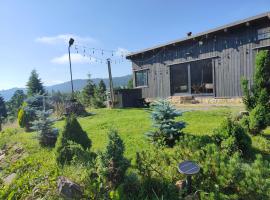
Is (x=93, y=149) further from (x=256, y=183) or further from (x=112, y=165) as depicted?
(x=256, y=183)

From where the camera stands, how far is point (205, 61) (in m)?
15.4

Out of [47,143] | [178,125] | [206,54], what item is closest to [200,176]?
[178,125]

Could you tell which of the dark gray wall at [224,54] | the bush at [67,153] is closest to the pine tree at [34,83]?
the dark gray wall at [224,54]

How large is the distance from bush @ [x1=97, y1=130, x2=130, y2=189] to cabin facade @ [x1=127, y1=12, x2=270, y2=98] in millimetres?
Answer: 10320

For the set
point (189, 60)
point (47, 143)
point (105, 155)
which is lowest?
point (47, 143)

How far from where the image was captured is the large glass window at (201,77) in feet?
52.6

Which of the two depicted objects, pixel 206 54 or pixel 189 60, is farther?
pixel 189 60

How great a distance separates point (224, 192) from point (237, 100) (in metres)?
10.4

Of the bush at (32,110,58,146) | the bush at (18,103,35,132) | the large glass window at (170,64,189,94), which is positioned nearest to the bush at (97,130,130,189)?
the bush at (32,110,58,146)

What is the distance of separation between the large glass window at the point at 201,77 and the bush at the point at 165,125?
33.3 ft

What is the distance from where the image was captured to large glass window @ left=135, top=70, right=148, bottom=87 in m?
19.5

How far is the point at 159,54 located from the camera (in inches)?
711

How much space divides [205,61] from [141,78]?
19.3ft

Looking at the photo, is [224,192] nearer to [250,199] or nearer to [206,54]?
[250,199]
